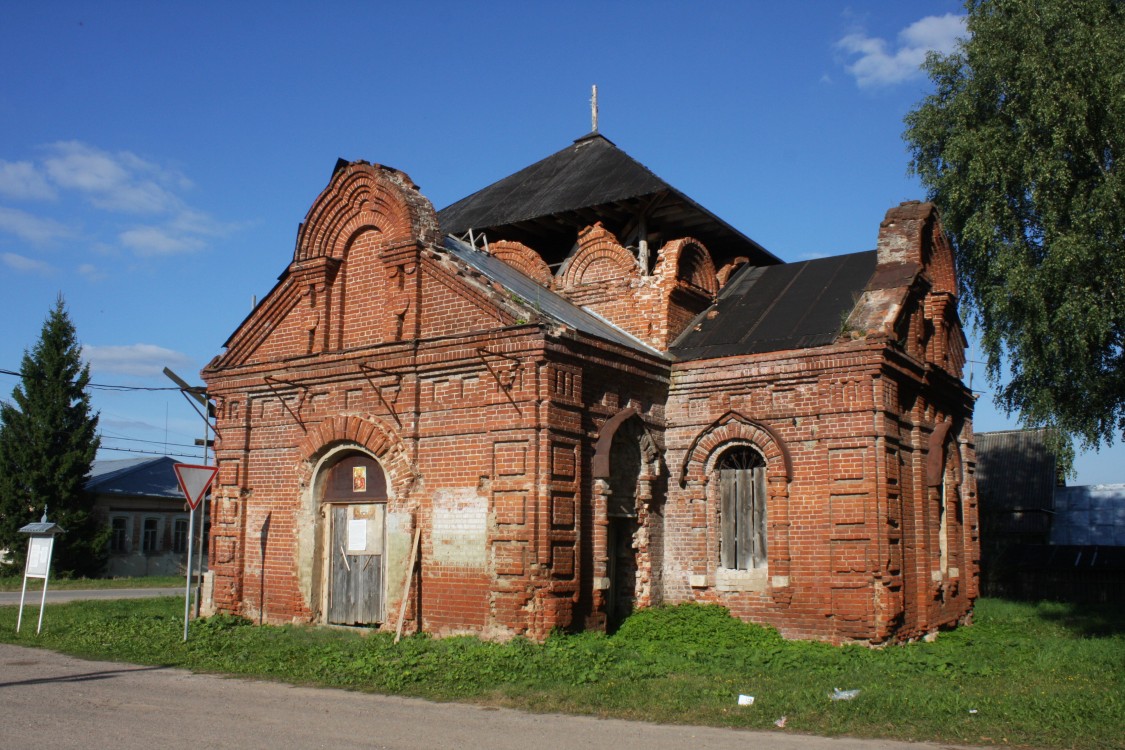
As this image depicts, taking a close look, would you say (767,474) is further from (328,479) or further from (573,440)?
(328,479)

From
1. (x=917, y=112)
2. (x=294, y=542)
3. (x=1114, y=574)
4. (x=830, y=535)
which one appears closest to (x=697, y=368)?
(x=830, y=535)

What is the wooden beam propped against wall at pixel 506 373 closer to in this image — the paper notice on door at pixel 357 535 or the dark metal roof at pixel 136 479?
the paper notice on door at pixel 357 535

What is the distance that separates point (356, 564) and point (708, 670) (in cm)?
556

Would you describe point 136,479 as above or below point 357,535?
above

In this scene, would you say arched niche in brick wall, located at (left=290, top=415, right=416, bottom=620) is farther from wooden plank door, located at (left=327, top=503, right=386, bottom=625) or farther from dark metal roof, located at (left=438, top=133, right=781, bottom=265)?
dark metal roof, located at (left=438, top=133, right=781, bottom=265)

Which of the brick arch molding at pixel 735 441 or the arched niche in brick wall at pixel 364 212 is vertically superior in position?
the arched niche in brick wall at pixel 364 212

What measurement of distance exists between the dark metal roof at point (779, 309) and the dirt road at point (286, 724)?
284 inches

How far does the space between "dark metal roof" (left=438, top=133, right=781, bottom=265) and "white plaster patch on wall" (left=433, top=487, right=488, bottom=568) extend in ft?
22.4

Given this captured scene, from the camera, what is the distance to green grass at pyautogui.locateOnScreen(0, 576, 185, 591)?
2719cm

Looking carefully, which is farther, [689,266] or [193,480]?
[689,266]

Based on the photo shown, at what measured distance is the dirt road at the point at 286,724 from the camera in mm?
7383

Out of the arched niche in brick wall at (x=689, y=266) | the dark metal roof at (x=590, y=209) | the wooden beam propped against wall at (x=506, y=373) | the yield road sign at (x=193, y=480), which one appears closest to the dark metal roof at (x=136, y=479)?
the dark metal roof at (x=590, y=209)

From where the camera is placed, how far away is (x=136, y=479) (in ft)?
115

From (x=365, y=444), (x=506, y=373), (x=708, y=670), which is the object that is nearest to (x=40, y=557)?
(x=365, y=444)
